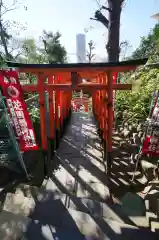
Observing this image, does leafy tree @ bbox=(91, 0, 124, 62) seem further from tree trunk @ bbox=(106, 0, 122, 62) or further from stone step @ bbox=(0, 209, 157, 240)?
stone step @ bbox=(0, 209, 157, 240)

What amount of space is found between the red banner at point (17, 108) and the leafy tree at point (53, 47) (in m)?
21.8

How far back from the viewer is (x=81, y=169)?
16.3ft

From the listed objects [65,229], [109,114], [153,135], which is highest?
[109,114]

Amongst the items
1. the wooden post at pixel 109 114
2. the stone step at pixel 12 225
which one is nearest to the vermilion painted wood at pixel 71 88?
the wooden post at pixel 109 114

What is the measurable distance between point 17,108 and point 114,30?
5.37 metres

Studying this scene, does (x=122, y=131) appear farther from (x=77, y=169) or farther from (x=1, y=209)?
(x=1, y=209)

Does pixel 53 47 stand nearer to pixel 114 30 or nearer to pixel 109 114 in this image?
pixel 114 30

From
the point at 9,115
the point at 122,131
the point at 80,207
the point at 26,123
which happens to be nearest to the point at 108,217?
the point at 80,207

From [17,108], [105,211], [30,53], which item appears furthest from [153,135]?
[30,53]

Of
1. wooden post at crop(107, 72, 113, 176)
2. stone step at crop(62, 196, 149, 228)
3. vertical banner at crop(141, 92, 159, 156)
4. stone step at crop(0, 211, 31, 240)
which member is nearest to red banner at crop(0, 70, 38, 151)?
stone step at crop(0, 211, 31, 240)

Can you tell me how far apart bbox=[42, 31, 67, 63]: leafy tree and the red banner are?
21.8 meters

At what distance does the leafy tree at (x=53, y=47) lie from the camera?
24.2 metres

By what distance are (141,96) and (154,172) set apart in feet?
9.89

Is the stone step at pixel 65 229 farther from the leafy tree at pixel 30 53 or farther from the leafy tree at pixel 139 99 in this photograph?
the leafy tree at pixel 30 53
